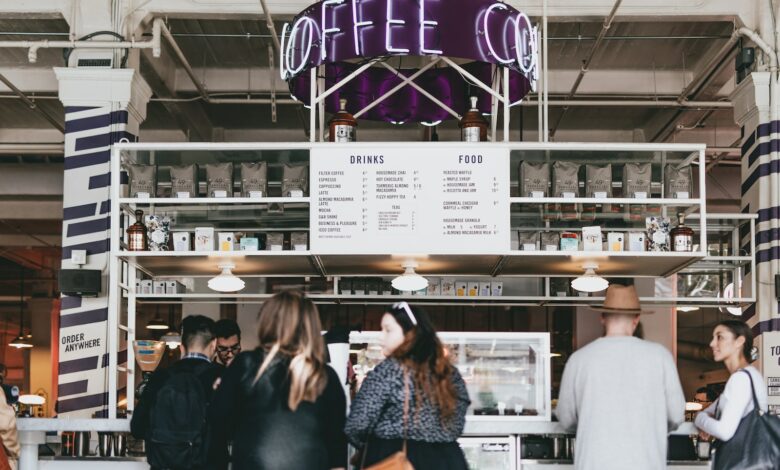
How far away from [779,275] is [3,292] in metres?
17.4

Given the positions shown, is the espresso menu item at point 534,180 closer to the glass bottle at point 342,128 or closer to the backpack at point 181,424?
the glass bottle at point 342,128

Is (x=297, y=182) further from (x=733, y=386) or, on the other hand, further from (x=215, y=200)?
(x=733, y=386)

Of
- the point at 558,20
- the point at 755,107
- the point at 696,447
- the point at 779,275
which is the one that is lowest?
the point at 696,447

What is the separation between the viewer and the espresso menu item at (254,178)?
302 inches

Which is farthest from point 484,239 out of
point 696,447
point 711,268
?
point 711,268

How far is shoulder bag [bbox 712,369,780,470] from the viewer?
4887 millimetres

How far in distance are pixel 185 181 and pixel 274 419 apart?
3671mm

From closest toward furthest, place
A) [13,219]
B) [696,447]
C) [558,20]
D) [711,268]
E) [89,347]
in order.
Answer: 1. [696,447]
2. [89,347]
3. [558,20]
4. [711,268]
5. [13,219]

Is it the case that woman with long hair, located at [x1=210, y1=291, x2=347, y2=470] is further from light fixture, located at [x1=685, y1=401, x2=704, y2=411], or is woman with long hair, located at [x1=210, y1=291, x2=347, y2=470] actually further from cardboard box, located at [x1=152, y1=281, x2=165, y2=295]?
light fixture, located at [x1=685, y1=401, x2=704, y2=411]

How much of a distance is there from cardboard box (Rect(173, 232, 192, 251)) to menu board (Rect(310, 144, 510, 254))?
917mm

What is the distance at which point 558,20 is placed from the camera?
10.0 m

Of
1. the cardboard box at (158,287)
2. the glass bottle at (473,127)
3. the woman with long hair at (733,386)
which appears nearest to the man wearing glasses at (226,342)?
the glass bottle at (473,127)

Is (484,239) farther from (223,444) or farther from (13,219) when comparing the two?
(13,219)

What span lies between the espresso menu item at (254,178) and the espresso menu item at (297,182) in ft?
0.53
